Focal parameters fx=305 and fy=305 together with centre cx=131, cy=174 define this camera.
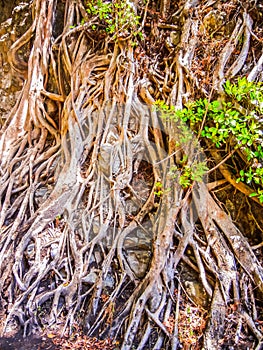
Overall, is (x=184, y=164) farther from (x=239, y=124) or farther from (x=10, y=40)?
(x=10, y=40)

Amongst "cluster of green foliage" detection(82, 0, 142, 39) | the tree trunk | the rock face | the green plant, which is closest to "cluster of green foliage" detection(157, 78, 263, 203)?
the green plant

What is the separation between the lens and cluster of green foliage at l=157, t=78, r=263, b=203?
238 centimetres

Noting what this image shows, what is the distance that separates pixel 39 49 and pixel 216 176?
2691mm

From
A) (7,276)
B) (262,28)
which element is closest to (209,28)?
(262,28)

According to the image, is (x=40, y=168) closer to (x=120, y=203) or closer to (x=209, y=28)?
(x=120, y=203)

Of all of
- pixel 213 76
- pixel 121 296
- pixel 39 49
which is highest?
pixel 39 49

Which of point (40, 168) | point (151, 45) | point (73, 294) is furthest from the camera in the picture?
point (151, 45)

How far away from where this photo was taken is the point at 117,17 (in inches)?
136

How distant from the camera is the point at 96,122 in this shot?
3.28 metres

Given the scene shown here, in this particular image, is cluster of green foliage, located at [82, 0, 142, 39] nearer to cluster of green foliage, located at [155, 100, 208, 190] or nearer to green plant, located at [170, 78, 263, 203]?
cluster of green foliage, located at [155, 100, 208, 190]

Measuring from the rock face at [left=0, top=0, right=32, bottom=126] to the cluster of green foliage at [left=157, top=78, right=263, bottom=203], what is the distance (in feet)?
8.80

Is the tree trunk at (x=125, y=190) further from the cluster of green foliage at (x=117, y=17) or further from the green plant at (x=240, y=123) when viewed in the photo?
the green plant at (x=240, y=123)

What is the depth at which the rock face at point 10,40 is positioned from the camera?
4285mm

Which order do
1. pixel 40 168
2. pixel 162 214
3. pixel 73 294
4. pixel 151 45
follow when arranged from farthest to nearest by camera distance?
pixel 151 45
pixel 40 168
pixel 162 214
pixel 73 294
